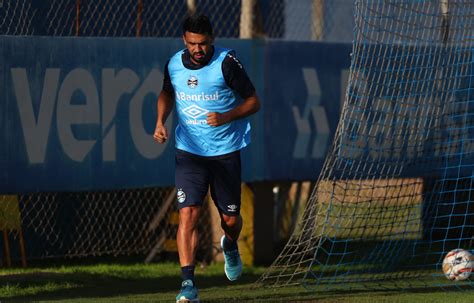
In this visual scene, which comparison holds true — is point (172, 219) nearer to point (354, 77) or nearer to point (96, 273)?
point (96, 273)

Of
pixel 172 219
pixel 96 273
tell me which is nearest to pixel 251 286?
pixel 96 273

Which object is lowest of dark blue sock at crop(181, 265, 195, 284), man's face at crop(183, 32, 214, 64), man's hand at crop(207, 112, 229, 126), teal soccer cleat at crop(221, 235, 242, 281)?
teal soccer cleat at crop(221, 235, 242, 281)

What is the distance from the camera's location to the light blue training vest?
7.77 meters

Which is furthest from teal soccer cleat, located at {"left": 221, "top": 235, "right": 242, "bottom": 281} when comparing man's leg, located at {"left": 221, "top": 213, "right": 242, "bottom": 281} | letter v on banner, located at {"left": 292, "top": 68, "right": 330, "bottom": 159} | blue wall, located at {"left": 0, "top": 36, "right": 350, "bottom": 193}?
letter v on banner, located at {"left": 292, "top": 68, "right": 330, "bottom": 159}

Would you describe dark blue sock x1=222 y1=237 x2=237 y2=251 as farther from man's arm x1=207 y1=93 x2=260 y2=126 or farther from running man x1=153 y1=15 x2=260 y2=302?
man's arm x1=207 y1=93 x2=260 y2=126

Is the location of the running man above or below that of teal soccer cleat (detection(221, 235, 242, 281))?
above

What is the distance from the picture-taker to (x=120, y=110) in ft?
32.4

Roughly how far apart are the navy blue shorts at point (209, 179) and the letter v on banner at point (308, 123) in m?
3.22

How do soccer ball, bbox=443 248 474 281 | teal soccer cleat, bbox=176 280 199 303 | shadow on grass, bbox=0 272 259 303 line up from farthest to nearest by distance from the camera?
soccer ball, bbox=443 248 474 281 → shadow on grass, bbox=0 272 259 303 → teal soccer cleat, bbox=176 280 199 303

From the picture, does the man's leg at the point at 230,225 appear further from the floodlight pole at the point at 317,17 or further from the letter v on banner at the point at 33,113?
the floodlight pole at the point at 317,17

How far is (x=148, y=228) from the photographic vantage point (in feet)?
38.4

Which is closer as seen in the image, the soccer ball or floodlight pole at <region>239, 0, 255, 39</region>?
the soccer ball

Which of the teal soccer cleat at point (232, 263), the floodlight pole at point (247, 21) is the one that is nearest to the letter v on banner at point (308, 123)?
the floodlight pole at point (247, 21)

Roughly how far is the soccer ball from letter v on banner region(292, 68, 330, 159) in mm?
2351
